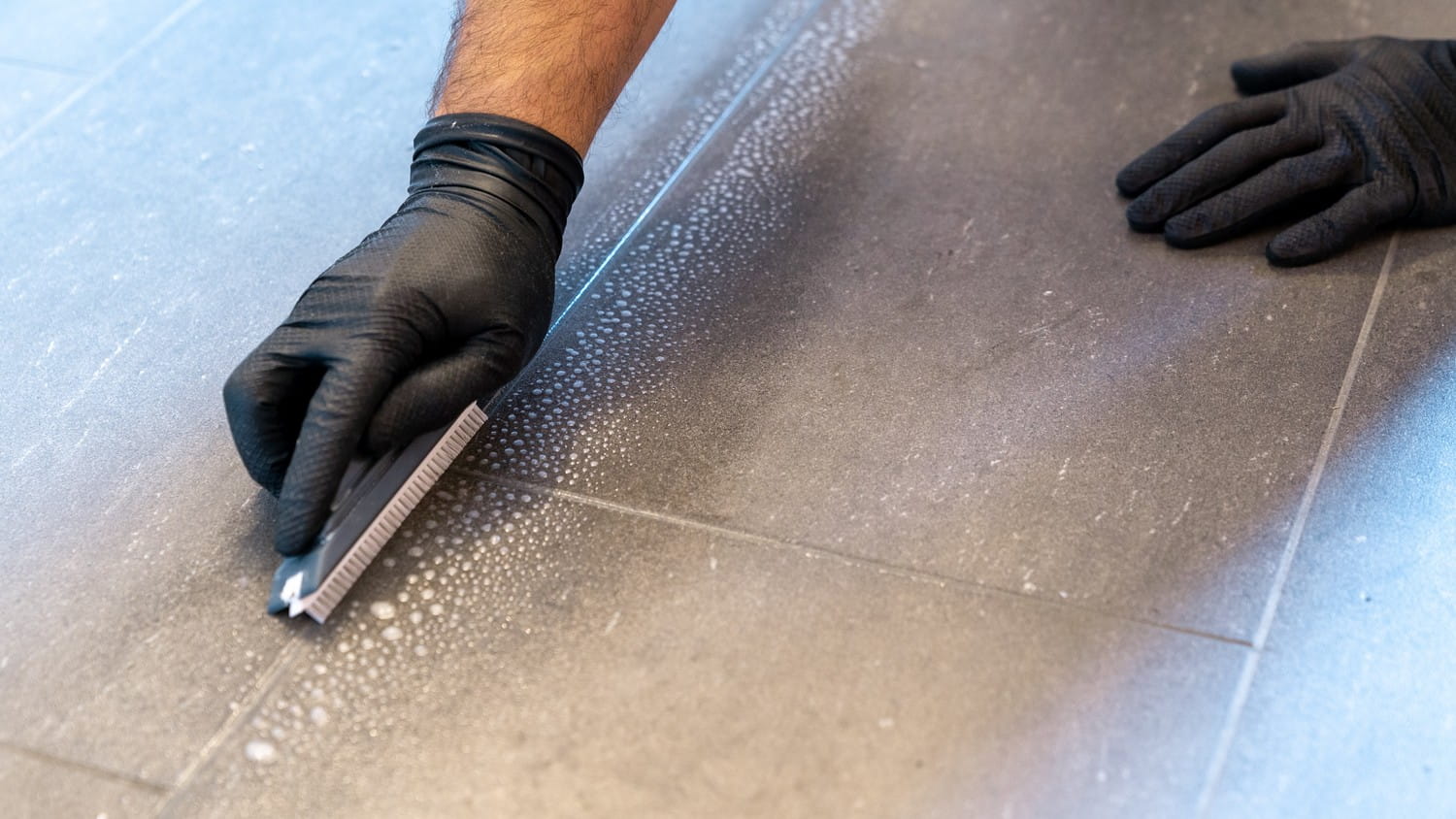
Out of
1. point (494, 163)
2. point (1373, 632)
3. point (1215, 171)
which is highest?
point (494, 163)

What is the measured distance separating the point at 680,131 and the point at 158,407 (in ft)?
2.35

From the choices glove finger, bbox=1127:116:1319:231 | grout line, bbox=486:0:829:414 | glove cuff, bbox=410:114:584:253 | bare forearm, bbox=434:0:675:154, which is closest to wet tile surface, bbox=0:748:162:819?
grout line, bbox=486:0:829:414

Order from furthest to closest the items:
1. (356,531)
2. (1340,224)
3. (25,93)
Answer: (25,93)
(1340,224)
(356,531)

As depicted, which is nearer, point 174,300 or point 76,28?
point 174,300

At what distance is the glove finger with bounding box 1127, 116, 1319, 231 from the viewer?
135 centimetres

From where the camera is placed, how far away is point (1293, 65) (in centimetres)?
151

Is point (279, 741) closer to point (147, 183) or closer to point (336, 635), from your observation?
point (336, 635)

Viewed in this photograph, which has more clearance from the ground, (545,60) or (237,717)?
(545,60)

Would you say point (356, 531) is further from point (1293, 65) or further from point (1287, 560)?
point (1293, 65)

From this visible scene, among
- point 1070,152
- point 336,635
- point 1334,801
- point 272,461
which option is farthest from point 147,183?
point 1334,801

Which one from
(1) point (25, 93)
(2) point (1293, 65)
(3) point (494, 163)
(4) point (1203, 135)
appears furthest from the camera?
(1) point (25, 93)

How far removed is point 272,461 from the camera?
1.04 metres

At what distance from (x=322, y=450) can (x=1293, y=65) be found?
48.3 inches

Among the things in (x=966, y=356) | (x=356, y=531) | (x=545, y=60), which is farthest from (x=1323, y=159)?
(x=356, y=531)
